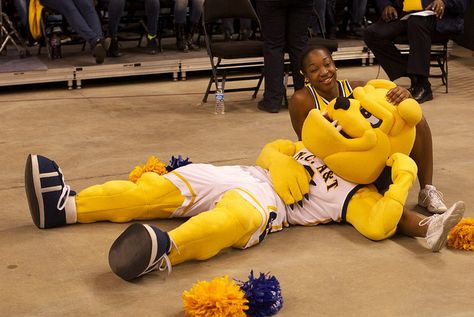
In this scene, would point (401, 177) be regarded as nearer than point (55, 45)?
Yes

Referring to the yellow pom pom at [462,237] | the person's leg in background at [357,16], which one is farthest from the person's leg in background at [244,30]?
the yellow pom pom at [462,237]

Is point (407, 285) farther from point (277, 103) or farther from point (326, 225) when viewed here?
point (277, 103)

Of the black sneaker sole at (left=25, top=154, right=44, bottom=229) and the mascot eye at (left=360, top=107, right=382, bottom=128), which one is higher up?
the mascot eye at (left=360, top=107, right=382, bottom=128)

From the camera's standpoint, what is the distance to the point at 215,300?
92.9 inches

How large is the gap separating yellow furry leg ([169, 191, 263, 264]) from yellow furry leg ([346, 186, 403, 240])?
0.44 metres

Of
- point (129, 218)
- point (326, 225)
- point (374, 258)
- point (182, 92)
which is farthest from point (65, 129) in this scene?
point (374, 258)

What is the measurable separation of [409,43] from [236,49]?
1388mm

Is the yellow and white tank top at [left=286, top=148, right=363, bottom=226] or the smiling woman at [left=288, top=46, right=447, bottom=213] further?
the smiling woman at [left=288, top=46, right=447, bottom=213]

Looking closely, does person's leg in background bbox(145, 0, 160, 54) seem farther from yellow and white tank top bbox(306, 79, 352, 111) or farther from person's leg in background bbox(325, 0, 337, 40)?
yellow and white tank top bbox(306, 79, 352, 111)

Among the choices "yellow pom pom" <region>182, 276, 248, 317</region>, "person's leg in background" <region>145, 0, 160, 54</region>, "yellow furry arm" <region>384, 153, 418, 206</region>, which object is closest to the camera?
"yellow pom pom" <region>182, 276, 248, 317</region>

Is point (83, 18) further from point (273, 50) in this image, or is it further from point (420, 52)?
point (420, 52)

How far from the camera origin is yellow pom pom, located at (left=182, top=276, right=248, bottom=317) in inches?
92.7

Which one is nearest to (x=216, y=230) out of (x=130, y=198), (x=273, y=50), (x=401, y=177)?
(x=130, y=198)

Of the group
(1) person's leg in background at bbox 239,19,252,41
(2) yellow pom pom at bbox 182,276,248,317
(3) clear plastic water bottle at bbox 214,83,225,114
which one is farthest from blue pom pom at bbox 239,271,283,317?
(1) person's leg in background at bbox 239,19,252,41
